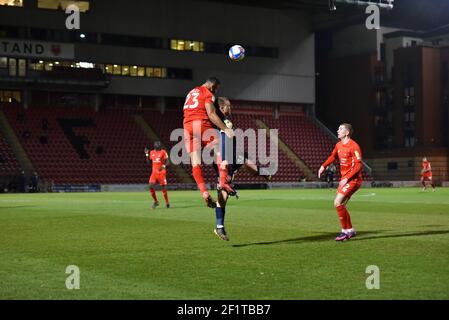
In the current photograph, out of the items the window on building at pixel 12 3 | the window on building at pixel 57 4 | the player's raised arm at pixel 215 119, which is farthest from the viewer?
the window on building at pixel 57 4

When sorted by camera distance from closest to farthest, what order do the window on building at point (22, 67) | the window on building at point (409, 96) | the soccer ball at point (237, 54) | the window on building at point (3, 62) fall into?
the soccer ball at point (237, 54) → the window on building at point (3, 62) → the window on building at point (22, 67) → the window on building at point (409, 96)

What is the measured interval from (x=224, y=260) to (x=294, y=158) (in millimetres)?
53178

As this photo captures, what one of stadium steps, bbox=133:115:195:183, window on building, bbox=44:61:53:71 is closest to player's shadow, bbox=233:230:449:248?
stadium steps, bbox=133:115:195:183

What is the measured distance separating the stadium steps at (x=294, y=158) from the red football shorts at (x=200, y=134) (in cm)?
4882

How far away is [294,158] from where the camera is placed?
62188 millimetres

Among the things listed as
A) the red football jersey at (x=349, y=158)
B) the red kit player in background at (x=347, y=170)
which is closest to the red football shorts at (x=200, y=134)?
the red kit player in background at (x=347, y=170)

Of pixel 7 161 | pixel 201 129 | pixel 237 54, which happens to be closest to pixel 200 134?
pixel 201 129

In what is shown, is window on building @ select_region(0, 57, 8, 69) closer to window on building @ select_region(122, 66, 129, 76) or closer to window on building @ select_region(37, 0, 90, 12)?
window on building @ select_region(37, 0, 90, 12)

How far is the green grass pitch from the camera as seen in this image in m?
7.09

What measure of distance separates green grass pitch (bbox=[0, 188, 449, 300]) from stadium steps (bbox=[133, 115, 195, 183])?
39.0 meters

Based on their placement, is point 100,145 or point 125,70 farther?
point 125,70

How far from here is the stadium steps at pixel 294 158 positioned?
199ft
